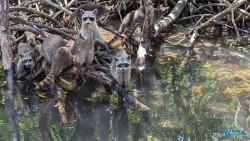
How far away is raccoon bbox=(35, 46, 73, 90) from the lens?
7.02m

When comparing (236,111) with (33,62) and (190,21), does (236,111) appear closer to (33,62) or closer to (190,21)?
(33,62)

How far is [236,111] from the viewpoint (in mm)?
6262

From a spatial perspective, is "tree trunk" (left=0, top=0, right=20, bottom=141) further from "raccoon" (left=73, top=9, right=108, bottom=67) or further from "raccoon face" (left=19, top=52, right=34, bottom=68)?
"raccoon" (left=73, top=9, right=108, bottom=67)

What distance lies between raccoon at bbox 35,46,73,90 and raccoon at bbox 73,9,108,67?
169 mm

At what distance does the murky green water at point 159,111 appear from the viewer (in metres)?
5.62

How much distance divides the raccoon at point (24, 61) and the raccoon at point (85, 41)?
32.7 inches

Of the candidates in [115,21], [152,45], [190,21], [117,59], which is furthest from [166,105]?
[115,21]

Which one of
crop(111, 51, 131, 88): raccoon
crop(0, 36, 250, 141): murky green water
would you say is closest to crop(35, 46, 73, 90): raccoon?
crop(0, 36, 250, 141): murky green water

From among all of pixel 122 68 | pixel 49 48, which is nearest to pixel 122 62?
pixel 122 68

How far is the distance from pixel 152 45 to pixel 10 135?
508 cm

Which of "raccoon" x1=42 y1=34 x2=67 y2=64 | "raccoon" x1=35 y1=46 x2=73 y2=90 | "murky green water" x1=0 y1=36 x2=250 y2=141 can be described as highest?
"raccoon" x1=42 y1=34 x2=67 y2=64

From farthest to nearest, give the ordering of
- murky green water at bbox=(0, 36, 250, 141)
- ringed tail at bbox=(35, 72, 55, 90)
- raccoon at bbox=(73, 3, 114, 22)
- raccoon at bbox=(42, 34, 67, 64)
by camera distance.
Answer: raccoon at bbox=(73, 3, 114, 22) → raccoon at bbox=(42, 34, 67, 64) → ringed tail at bbox=(35, 72, 55, 90) → murky green water at bbox=(0, 36, 250, 141)

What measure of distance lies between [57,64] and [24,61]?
69 cm

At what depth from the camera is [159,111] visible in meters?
6.36
